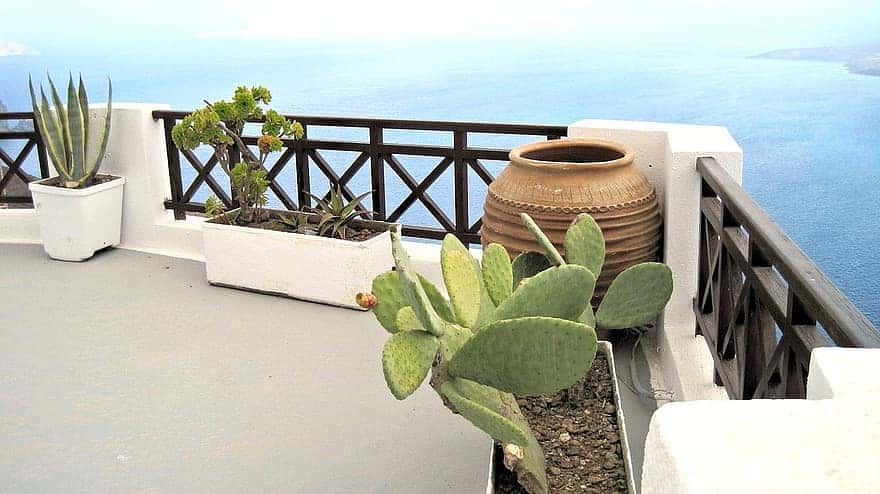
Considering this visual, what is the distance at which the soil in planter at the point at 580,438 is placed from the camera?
2.00m

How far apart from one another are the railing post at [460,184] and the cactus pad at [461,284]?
7.01 ft

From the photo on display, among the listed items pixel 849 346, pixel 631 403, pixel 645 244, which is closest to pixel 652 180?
pixel 645 244

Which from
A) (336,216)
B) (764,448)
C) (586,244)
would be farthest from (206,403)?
(764,448)

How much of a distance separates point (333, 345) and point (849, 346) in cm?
246

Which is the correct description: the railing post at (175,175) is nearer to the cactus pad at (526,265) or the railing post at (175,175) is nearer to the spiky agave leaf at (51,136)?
the spiky agave leaf at (51,136)

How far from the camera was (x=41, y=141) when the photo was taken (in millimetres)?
5172

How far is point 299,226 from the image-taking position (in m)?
4.29

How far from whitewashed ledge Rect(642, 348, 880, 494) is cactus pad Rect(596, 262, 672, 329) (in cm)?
127

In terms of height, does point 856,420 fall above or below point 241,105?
below

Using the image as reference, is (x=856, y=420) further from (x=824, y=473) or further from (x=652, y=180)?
(x=652, y=180)

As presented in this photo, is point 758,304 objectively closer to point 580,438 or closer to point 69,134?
point 580,438

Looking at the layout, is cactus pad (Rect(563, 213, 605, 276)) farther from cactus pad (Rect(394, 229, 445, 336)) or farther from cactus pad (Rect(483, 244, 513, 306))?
cactus pad (Rect(394, 229, 445, 336))

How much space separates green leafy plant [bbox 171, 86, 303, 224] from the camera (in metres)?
4.26

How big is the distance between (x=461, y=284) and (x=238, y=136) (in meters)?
2.77
